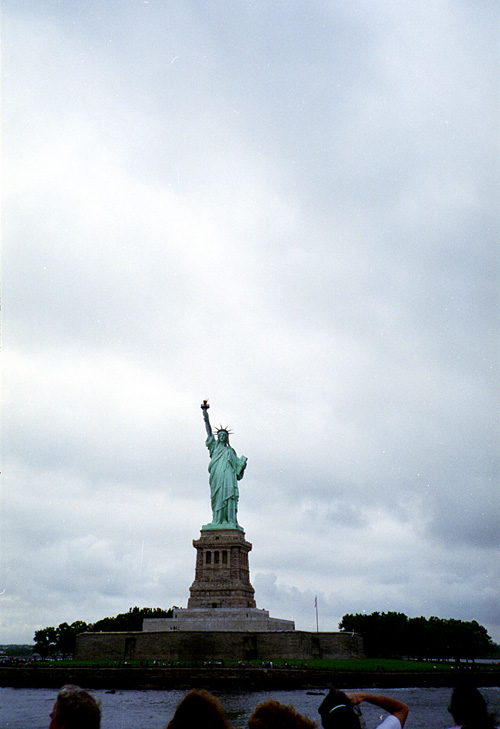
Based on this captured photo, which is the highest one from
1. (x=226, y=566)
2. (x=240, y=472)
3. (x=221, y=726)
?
(x=240, y=472)

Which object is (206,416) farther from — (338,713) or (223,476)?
(338,713)

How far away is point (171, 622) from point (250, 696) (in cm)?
1866

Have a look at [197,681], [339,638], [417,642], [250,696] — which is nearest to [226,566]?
[339,638]

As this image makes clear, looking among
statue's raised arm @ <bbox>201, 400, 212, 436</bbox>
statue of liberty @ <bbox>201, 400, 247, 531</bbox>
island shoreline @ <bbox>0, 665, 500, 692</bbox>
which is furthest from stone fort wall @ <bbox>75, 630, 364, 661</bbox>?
statue's raised arm @ <bbox>201, 400, 212, 436</bbox>

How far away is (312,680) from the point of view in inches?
1625

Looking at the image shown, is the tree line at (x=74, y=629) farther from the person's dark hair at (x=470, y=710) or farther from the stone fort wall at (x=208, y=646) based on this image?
the person's dark hair at (x=470, y=710)

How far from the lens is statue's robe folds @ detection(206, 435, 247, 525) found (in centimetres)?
6122

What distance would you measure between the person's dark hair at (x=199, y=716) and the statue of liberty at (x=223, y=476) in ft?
189

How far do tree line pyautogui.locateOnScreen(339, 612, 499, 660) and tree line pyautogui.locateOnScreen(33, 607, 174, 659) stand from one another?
27.1 m

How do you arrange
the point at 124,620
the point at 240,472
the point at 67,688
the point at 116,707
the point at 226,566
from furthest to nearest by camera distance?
the point at 124,620
the point at 240,472
the point at 226,566
the point at 116,707
the point at 67,688

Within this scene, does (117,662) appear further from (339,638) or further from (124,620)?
(124,620)

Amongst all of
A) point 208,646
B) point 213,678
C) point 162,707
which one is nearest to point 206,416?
point 208,646

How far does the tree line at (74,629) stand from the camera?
84562 mm

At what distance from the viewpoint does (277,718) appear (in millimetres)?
3619
